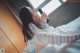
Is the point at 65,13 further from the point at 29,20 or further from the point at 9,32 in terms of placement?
the point at 9,32

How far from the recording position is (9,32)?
176cm

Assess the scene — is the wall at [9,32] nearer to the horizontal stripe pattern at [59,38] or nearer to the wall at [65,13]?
the wall at [65,13]

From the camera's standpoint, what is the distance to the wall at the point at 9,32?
1709 millimetres

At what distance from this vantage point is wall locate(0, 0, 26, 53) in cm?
171

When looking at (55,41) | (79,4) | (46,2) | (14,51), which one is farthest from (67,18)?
(55,41)

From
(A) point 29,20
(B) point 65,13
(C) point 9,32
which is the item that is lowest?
(B) point 65,13

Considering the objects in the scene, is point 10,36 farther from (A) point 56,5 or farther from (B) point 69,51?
(B) point 69,51

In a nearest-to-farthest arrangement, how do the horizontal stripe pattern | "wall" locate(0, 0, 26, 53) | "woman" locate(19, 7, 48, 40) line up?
the horizontal stripe pattern
"woman" locate(19, 7, 48, 40)
"wall" locate(0, 0, 26, 53)

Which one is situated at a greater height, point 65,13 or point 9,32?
point 9,32

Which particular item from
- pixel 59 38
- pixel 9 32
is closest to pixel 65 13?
pixel 9 32

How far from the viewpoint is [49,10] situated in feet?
6.16

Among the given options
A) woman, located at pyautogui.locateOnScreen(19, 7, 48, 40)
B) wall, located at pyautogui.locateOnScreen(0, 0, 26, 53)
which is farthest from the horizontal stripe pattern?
wall, located at pyautogui.locateOnScreen(0, 0, 26, 53)

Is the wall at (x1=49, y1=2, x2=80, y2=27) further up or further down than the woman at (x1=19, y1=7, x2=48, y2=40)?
further down

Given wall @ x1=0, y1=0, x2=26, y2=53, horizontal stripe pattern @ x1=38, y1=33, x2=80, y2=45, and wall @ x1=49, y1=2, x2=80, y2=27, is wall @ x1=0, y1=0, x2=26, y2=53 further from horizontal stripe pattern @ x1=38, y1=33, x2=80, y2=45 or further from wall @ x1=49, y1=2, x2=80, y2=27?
horizontal stripe pattern @ x1=38, y1=33, x2=80, y2=45
